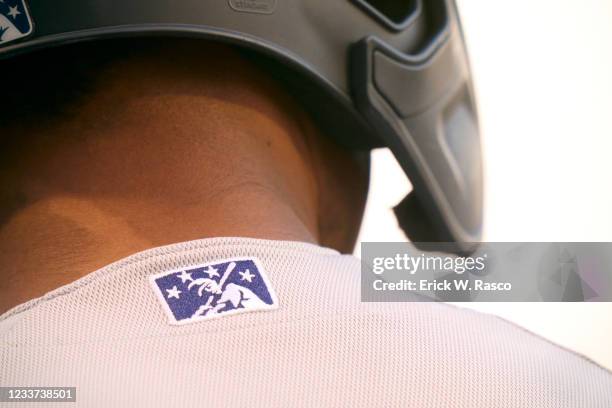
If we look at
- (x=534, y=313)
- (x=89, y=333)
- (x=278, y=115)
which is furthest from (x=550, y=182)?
(x=89, y=333)

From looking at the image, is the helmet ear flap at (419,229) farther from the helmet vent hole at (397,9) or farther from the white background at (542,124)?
the white background at (542,124)

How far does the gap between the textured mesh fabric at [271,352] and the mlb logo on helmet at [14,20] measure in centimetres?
19

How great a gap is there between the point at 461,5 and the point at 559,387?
54.7 inches

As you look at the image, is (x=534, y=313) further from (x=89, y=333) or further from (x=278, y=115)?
(x=89, y=333)

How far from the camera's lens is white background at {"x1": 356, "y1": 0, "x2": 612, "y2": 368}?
1.59m

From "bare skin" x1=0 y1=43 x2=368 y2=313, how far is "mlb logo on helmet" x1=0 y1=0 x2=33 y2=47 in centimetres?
7

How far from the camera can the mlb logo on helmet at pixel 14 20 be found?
0.54 meters

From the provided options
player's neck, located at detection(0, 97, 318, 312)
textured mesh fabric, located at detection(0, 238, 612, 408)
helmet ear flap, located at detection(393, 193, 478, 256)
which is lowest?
textured mesh fabric, located at detection(0, 238, 612, 408)

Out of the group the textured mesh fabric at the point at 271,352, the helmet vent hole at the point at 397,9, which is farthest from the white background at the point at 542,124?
the textured mesh fabric at the point at 271,352

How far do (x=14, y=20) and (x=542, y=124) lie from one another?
1.37 m

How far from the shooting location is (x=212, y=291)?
52 cm

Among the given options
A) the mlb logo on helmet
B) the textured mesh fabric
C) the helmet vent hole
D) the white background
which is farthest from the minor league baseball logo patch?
the white background

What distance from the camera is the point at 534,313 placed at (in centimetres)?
156

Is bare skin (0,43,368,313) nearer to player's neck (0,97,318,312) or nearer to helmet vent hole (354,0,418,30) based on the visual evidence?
player's neck (0,97,318,312)
